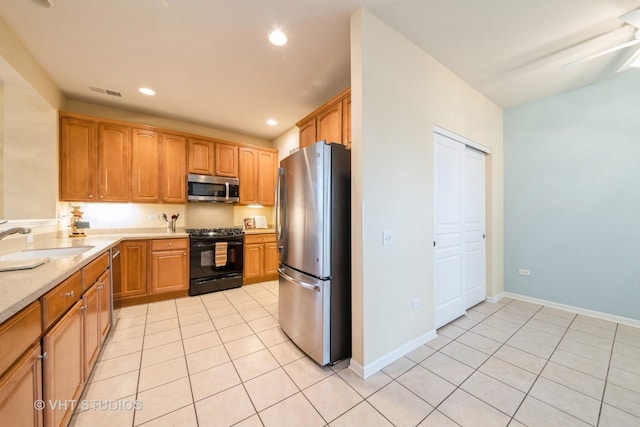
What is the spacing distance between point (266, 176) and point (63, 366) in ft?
12.3

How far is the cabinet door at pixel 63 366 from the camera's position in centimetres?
109

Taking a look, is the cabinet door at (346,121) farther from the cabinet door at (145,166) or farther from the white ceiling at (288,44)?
the cabinet door at (145,166)

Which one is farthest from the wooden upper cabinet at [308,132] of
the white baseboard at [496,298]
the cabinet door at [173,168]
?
the white baseboard at [496,298]

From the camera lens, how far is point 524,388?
1663 millimetres

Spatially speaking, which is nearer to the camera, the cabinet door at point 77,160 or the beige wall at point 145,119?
the cabinet door at point 77,160

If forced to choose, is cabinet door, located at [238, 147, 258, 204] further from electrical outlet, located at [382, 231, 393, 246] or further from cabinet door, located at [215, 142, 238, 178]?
electrical outlet, located at [382, 231, 393, 246]

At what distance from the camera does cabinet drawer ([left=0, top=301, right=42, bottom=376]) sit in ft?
2.63

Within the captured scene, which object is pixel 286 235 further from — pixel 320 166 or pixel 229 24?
pixel 229 24

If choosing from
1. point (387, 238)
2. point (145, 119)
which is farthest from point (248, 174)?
point (387, 238)

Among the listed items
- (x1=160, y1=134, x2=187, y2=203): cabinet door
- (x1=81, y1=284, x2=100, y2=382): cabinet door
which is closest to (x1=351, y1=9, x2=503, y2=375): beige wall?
(x1=81, y1=284, x2=100, y2=382): cabinet door

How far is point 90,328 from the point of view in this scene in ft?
5.60

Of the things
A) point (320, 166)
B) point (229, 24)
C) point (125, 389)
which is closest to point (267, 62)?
point (229, 24)

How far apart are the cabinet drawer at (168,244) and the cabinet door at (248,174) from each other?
127cm

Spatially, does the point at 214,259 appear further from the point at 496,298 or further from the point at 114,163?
the point at 496,298
